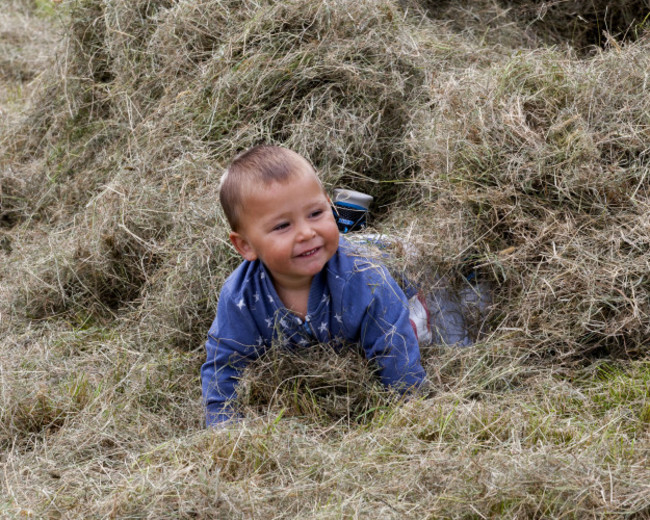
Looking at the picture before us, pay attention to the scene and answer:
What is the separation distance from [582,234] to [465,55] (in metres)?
1.61

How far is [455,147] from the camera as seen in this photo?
3871 mm

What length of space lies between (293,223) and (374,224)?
1.04 meters

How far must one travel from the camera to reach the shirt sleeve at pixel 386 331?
3.27 m

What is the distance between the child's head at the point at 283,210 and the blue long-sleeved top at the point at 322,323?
0.15m

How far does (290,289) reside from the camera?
3.35 meters

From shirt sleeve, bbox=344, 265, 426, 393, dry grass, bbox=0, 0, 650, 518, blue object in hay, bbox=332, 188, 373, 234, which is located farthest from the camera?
blue object in hay, bbox=332, 188, 373, 234

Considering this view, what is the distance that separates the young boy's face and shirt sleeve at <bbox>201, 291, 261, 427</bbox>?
27cm

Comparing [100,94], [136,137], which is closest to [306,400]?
[136,137]

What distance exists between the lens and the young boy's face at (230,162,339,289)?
311 centimetres

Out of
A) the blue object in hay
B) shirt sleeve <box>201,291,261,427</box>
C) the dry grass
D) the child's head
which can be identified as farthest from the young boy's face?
the blue object in hay

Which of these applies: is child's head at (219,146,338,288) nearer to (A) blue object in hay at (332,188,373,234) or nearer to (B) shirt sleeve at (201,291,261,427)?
(B) shirt sleeve at (201,291,261,427)

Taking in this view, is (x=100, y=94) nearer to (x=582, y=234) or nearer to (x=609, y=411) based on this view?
(x=582, y=234)

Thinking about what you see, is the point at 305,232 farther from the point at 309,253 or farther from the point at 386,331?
the point at 386,331

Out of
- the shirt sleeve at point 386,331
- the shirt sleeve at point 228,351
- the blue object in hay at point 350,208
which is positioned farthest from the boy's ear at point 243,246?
the blue object in hay at point 350,208
